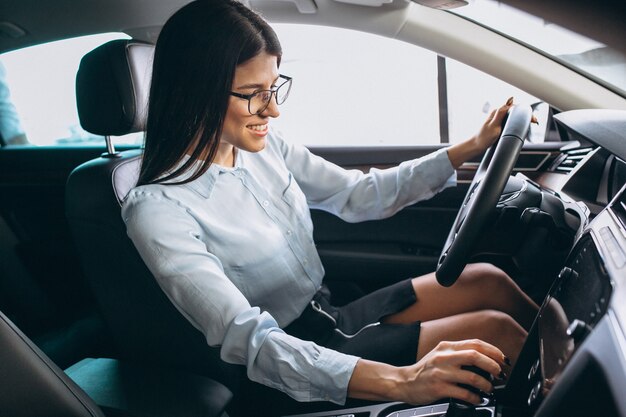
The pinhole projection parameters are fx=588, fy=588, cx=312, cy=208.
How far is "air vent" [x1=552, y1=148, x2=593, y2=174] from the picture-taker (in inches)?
62.1

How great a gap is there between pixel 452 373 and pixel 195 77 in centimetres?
67

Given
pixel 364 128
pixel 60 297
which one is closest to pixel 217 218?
pixel 60 297

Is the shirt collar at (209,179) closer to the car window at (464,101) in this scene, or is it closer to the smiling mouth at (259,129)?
the smiling mouth at (259,129)

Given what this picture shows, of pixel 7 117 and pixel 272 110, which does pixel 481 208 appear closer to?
pixel 272 110

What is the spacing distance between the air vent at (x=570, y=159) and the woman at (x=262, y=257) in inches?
14.2

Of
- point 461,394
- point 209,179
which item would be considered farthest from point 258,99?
point 461,394

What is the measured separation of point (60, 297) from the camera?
208 centimetres

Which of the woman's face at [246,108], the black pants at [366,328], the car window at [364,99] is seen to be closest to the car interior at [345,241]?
the black pants at [366,328]

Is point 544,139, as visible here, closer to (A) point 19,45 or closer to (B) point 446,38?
(B) point 446,38

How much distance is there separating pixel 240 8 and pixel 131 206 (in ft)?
1.42

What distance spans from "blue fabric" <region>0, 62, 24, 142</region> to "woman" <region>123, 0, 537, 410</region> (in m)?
1.42

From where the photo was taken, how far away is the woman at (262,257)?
2.88 feet

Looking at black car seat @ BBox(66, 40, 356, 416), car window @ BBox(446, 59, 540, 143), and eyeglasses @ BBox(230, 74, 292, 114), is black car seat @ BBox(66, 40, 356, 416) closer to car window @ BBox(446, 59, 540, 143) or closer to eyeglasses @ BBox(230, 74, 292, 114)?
eyeglasses @ BBox(230, 74, 292, 114)

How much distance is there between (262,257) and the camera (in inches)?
45.8
